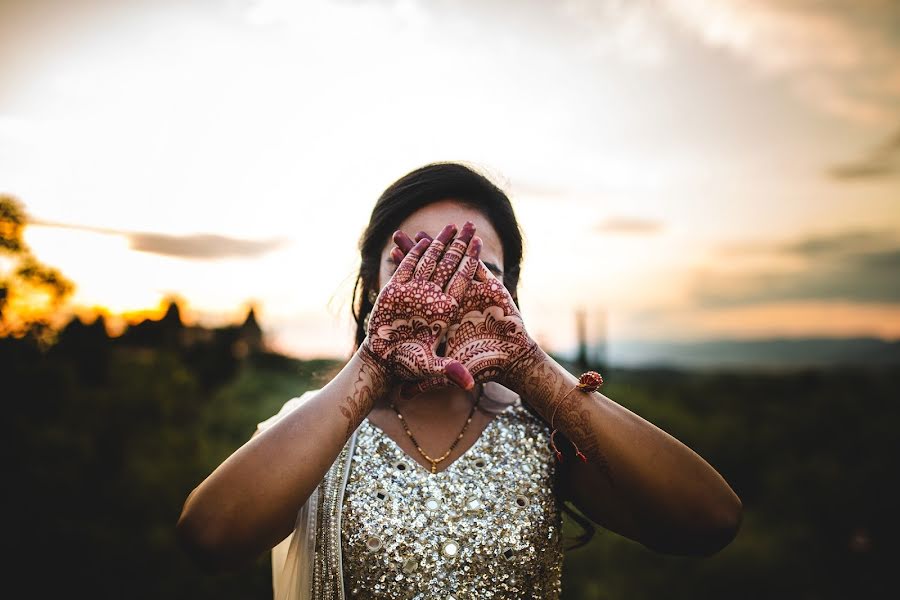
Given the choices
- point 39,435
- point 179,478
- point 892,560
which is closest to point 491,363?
point 39,435

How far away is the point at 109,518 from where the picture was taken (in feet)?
25.8

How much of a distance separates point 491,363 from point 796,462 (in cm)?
1582

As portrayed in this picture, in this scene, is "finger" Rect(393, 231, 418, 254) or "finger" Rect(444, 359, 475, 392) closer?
"finger" Rect(444, 359, 475, 392)

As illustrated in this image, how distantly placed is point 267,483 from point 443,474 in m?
0.61

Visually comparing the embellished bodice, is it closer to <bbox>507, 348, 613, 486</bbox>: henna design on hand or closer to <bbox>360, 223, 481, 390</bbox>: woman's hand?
<bbox>507, 348, 613, 486</bbox>: henna design on hand

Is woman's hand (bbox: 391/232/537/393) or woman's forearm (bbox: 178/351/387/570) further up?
woman's hand (bbox: 391/232/537/393)

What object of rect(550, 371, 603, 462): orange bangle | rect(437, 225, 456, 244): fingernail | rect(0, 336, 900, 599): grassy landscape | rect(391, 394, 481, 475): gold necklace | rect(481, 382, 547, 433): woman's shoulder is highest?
rect(437, 225, 456, 244): fingernail

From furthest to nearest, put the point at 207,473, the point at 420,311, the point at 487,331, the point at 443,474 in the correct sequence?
the point at 207,473, the point at 443,474, the point at 487,331, the point at 420,311

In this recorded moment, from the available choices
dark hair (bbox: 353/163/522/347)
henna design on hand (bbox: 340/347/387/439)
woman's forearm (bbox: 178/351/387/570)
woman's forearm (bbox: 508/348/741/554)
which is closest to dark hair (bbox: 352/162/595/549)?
dark hair (bbox: 353/163/522/347)

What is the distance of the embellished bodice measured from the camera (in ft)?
5.47

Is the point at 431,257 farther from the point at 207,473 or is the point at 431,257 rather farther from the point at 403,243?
the point at 207,473

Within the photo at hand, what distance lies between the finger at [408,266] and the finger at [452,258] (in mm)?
74

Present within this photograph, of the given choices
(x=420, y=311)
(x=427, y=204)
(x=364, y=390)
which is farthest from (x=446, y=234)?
(x=364, y=390)

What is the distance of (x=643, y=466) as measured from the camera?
1.59 m
